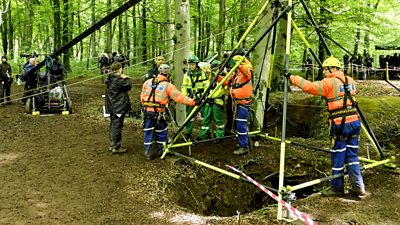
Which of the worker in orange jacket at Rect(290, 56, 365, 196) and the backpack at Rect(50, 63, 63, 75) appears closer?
the worker in orange jacket at Rect(290, 56, 365, 196)

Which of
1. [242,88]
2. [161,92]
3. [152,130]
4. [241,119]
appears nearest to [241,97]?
[242,88]

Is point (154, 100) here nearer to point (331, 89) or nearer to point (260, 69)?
point (260, 69)

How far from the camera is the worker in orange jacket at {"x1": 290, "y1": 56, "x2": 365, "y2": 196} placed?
6004 millimetres

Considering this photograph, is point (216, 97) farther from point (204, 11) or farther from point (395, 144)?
point (204, 11)

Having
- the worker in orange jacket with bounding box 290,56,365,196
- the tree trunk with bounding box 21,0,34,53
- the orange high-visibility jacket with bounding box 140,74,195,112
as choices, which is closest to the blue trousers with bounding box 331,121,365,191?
the worker in orange jacket with bounding box 290,56,365,196

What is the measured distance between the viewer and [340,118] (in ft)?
19.9

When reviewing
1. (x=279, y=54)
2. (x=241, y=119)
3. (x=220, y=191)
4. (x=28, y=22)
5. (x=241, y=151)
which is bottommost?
(x=220, y=191)

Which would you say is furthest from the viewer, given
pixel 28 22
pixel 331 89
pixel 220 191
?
pixel 28 22

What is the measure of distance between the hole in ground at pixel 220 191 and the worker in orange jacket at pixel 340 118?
200 cm

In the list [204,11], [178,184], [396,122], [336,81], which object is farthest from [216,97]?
[204,11]

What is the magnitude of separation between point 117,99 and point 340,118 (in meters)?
4.77

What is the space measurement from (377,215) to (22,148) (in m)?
7.73

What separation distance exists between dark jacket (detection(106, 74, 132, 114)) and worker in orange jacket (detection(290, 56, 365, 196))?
3.94 metres

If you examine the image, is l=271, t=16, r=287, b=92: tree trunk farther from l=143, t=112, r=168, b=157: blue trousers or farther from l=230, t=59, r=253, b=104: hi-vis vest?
l=143, t=112, r=168, b=157: blue trousers
